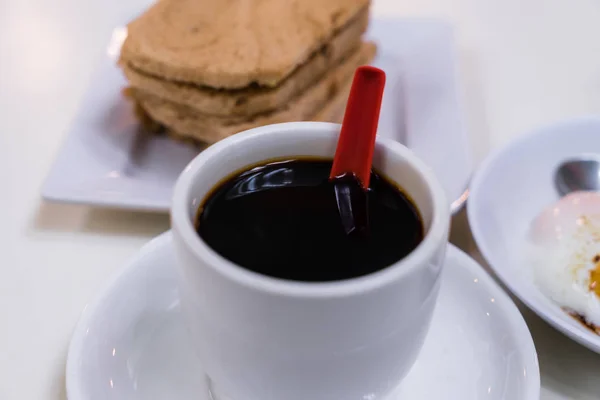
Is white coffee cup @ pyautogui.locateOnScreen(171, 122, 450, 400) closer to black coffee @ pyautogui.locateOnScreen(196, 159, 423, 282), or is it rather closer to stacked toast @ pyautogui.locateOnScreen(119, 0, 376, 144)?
black coffee @ pyautogui.locateOnScreen(196, 159, 423, 282)

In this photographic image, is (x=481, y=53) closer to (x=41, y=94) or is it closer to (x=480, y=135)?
(x=480, y=135)

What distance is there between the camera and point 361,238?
1.76 feet

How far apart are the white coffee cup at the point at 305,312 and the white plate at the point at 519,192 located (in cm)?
24

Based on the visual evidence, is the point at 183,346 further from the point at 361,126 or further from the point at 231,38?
the point at 231,38

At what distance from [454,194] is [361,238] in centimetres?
42

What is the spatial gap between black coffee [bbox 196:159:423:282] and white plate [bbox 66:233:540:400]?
201mm

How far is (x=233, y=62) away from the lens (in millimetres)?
986

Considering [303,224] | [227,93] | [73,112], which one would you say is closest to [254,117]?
[227,93]

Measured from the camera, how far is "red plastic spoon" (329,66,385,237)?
56 centimetres

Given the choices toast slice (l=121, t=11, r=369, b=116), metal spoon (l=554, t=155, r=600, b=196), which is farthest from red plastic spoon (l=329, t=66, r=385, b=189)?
metal spoon (l=554, t=155, r=600, b=196)

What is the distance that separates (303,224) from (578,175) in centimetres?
68

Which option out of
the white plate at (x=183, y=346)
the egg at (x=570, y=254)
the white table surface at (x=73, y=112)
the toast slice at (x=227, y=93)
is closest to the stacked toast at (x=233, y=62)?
the toast slice at (x=227, y=93)

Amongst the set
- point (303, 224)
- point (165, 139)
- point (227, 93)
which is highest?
point (303, 224)

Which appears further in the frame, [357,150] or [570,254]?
[570,254]
